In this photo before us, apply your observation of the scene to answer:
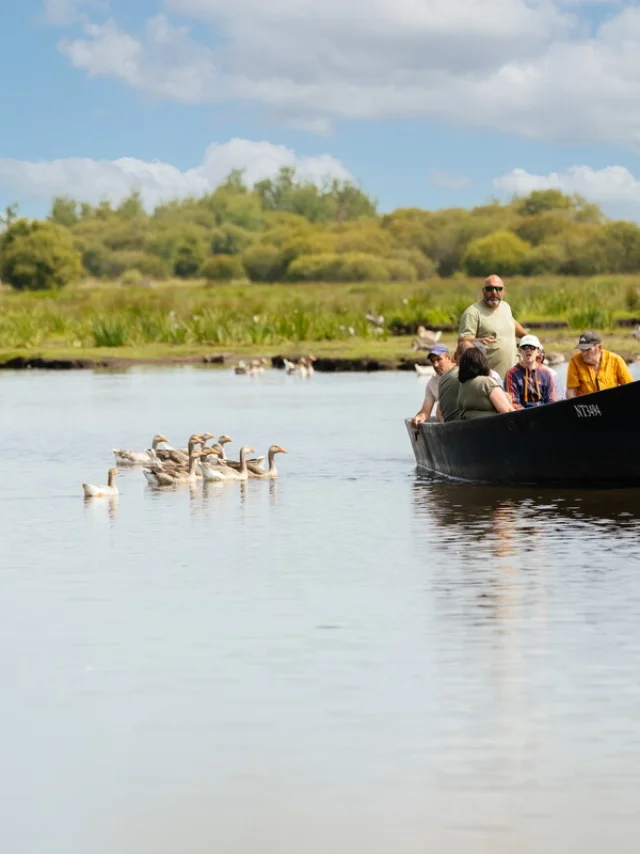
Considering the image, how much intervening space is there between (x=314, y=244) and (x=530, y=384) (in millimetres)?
110325

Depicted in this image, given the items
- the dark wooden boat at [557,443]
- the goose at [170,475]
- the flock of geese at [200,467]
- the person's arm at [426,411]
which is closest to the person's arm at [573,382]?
the dark wooden boat at [557,443]

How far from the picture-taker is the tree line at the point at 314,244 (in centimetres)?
11006

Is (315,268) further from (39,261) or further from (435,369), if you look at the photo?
(435,369)

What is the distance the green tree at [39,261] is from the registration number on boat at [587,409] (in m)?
94.2

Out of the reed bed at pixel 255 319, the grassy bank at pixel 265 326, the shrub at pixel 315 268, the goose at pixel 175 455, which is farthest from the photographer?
the shrub at pixel 315 268

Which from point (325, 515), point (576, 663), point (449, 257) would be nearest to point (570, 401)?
point (325, 515)

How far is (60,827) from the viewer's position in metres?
6.56

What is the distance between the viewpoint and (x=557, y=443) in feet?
54.0

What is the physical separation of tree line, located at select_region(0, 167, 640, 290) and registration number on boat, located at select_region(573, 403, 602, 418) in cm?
9178

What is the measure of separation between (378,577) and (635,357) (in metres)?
25.1

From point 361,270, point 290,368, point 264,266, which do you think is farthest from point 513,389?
point 264,266

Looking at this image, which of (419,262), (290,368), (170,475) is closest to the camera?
(170,475)

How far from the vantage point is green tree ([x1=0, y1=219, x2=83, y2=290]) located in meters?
109

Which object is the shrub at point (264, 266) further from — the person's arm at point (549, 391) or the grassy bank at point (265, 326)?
the person's arm at point (549, 391)
